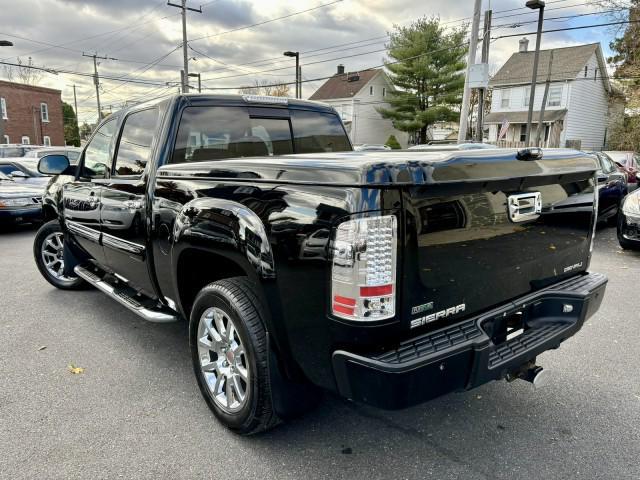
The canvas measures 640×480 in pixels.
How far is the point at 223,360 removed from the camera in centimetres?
269

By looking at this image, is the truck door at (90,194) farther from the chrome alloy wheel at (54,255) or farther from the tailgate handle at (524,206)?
the tailgate handle at (524,206)

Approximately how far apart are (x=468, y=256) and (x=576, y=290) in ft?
3.01

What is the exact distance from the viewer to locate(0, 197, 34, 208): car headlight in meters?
9.05

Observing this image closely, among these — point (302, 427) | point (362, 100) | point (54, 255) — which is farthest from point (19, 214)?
point (362, 100)

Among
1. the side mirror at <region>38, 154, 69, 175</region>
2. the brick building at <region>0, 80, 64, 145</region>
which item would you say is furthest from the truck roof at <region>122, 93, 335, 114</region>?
the brick building at <region>0, 80, 64, 145</region>

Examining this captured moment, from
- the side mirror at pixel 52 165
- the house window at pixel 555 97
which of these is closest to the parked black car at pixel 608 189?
the side mirror at pixel 52 165

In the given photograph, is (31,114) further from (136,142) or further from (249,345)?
(249,345)

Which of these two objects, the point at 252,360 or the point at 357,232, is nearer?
the point at 357,232

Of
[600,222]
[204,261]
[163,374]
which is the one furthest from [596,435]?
[600,222]

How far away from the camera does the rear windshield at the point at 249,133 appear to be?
131 inches

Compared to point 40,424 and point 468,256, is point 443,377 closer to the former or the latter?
point 468,256

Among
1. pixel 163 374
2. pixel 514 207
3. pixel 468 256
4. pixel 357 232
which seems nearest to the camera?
pixel 357 232

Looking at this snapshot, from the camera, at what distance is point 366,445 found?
2572mm

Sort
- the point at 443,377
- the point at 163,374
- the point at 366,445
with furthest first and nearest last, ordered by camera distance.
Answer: the point at 163,374, the point at 366,445, the point at 443,377
